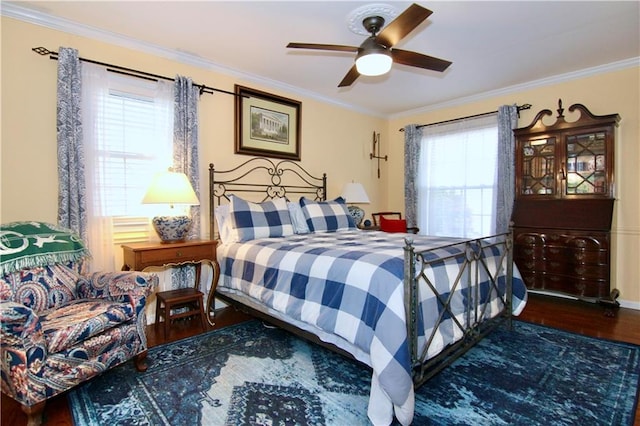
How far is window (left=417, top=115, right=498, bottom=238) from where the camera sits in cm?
441

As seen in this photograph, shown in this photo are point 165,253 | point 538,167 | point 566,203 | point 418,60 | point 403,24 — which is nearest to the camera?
point 403,24

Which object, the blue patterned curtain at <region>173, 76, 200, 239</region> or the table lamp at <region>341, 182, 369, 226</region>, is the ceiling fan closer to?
the blue patterned curtain at <region>173, 76, 200, 239</region>

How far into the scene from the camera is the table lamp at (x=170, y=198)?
2785 mm

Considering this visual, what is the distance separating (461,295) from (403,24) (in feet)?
5.78

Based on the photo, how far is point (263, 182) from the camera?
4012 mm

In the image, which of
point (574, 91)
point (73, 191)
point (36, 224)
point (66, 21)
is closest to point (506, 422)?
point (36, 224)

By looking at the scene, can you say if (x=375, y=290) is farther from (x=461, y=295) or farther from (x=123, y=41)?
(x=123, y=41)

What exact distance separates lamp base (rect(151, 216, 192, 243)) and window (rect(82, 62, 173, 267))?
305 millimetres

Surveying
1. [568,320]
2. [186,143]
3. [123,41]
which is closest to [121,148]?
[186,143]

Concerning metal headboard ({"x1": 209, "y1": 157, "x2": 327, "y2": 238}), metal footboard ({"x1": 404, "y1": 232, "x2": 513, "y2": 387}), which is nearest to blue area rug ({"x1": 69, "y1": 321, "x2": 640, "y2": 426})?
metal footboard ({"x1": 404, "y1": 232, "x2": 513, "y2": 387})

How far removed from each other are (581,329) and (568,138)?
2055 mm

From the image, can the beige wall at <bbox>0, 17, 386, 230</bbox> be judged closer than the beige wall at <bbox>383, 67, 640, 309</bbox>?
Yes

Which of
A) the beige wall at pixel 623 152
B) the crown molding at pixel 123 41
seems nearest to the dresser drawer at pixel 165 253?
the crown molding at pixel 123 41

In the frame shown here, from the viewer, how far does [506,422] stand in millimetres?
1674
